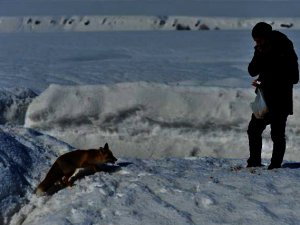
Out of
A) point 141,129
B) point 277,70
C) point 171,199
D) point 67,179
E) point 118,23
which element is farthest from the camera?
point 118,23

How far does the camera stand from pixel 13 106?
328 inches

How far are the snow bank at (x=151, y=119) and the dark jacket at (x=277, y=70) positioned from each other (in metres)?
2.81

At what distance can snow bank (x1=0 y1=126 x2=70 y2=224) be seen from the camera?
429 centimetres

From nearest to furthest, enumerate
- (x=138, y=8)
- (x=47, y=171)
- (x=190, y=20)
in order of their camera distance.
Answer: (x=47, y=171) < (x=190, y=20) < (x=138, y=8)

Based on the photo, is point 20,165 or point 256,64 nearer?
point 256,64

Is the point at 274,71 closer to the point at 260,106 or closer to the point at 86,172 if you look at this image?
the point at 260,106

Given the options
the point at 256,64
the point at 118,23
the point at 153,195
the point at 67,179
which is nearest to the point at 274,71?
the point at 256,64

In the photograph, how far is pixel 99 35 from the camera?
1786 cm

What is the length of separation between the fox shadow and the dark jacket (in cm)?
132

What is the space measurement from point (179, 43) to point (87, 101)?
8203 mm

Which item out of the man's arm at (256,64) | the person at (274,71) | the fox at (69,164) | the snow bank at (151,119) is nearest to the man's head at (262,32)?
the person at (274,71)

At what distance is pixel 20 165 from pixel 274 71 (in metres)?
2.15

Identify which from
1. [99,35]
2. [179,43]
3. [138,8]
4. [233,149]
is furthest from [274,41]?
[138,8]

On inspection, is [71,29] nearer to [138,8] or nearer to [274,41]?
[138,8]
